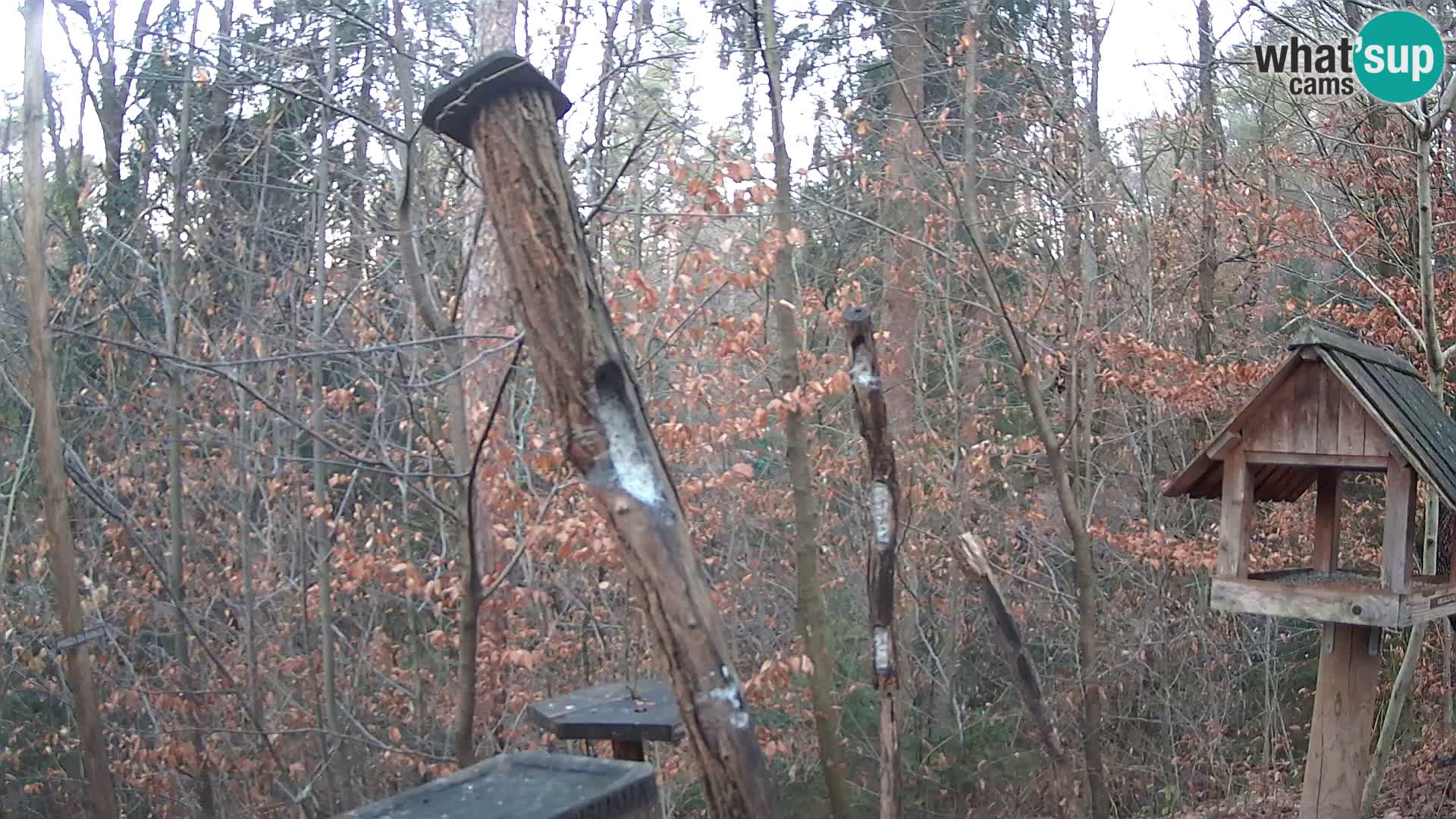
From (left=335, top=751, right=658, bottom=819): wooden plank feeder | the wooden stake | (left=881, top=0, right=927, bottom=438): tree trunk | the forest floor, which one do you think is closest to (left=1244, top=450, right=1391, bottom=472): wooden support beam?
the wooden stake

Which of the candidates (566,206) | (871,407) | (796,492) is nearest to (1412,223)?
(796,492)

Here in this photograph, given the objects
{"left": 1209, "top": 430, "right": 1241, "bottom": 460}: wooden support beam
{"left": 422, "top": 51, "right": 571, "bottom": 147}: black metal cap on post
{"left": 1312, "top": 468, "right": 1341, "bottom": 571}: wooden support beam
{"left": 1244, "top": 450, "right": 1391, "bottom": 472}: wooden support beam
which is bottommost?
{"left": 1312, "top": 468, "right": 1341, "bottom": 571}: wooden support beam

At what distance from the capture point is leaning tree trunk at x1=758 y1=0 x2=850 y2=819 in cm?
848

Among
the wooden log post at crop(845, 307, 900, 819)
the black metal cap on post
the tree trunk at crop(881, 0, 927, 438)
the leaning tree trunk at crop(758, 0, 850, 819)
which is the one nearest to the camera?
the black metal cap on post

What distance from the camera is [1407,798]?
→ 301 inches

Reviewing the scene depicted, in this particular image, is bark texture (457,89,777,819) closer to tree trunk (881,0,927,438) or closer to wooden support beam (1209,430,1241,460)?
wooden support beam (1209,430,1241,460)

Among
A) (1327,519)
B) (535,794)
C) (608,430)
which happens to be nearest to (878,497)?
(1327,519)

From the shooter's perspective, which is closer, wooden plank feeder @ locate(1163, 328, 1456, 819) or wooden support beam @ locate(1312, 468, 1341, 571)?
wooden plank feeder @ locate(1163, 328, 1456, 819)

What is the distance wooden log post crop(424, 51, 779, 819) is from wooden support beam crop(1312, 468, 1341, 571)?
287cm

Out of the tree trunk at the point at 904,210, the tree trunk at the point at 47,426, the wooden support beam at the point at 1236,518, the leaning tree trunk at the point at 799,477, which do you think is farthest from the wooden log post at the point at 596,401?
the tree trunk at the point at 904,210

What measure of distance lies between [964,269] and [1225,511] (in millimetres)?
4222

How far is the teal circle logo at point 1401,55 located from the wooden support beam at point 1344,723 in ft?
9.96

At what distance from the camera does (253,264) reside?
29.8ft

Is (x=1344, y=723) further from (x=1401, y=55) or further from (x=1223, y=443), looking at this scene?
(x=1401, y=55)
